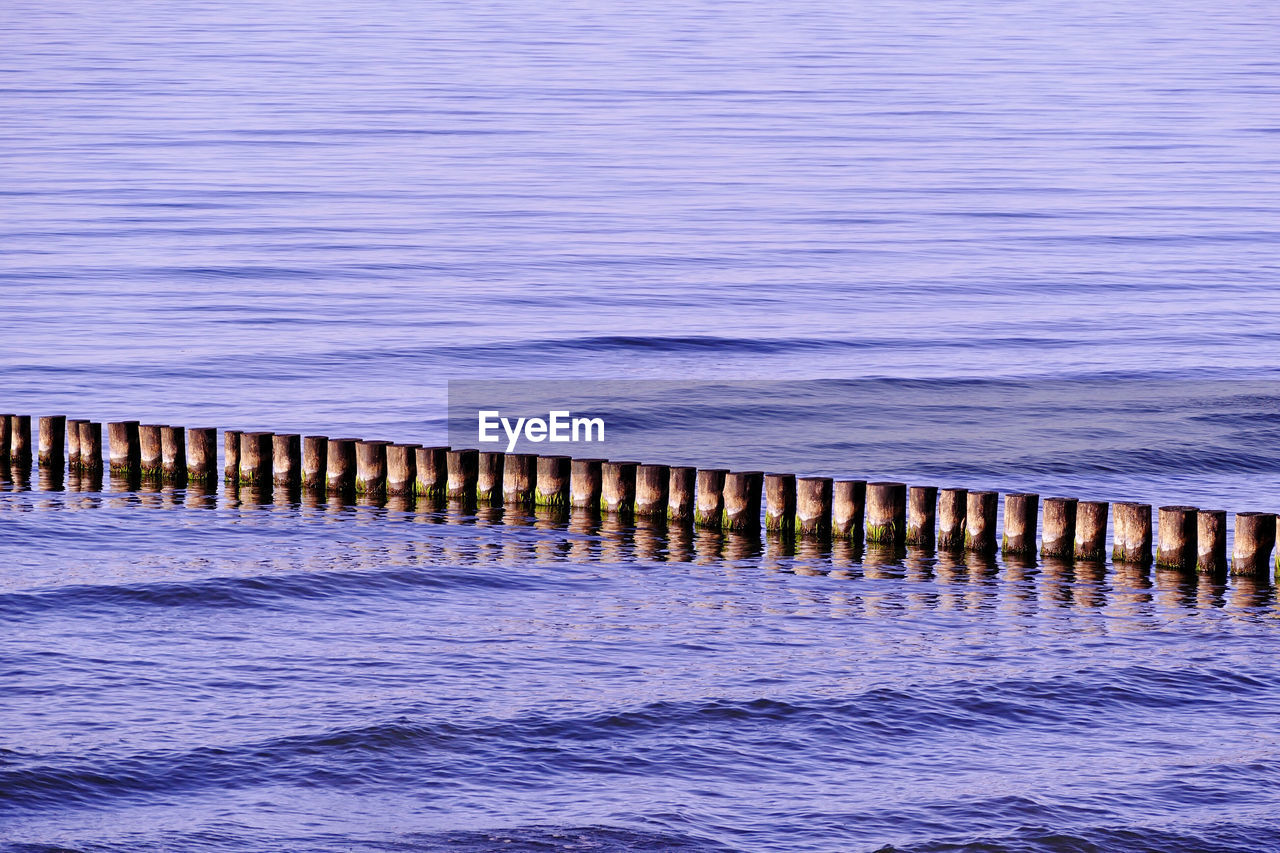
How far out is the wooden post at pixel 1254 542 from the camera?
16391mm

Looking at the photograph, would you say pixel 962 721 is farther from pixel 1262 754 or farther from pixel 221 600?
pixel 221 600

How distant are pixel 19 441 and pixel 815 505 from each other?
8902 mm

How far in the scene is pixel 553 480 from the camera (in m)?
18.8

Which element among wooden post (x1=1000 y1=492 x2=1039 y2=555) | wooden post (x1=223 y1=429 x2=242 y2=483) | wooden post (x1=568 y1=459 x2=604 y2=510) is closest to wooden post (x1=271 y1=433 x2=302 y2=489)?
wooden post (x1=223 y1=429 x2=242 y2=483)

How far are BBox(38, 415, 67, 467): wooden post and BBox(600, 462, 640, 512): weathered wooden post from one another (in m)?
6.35

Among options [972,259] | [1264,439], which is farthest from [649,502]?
[972,259]

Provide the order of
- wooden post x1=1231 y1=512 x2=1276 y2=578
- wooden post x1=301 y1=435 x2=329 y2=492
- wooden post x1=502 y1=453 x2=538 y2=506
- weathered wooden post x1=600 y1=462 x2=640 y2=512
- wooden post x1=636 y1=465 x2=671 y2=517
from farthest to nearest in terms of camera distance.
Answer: wooden post x1=301 y1=435 x2=329 y2=492, wooden post x1=502 y1=453 x2=538 y2=506, weathered wooden post x1=600 y1=462 x2=640 y2=512, wooden post x1=636 y1=465 x2=671 y2=517, wooden post x1=1231 y1=512 x2=1276 y2=578

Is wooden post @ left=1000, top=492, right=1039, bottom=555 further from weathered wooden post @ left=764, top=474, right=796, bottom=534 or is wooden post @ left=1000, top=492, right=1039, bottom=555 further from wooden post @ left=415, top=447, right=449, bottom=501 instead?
wooden post @ left=415, top=447, right=449, bottom=501

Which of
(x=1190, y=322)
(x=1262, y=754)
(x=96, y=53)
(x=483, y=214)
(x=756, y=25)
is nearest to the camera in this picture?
(x=1262, y=754)

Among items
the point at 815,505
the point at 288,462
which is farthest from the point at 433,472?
the point at 815,505

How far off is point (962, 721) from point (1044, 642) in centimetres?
204

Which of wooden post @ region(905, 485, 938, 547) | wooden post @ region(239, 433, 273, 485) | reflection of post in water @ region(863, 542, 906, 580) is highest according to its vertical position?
wooden post @ region(239, 433, 273, 485)

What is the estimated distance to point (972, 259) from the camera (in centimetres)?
4600

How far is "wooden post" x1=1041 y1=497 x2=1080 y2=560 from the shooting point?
56.3 ft
